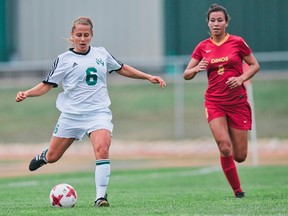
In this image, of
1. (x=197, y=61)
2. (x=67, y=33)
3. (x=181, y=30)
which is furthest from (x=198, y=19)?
(x=197, y=61)

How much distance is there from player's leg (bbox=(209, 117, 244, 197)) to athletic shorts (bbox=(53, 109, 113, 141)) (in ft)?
4.95

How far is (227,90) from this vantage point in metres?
12.2

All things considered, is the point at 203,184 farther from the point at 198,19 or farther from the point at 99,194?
the point at 198,19

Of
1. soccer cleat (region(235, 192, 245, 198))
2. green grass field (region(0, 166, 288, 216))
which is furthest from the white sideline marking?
soccer cleat (region(235, 192, 245, 198))

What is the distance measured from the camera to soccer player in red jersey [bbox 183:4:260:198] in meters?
12.2

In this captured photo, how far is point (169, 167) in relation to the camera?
22000mm

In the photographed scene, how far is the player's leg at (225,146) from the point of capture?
12.0 m

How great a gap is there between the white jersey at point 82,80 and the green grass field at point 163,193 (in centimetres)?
116

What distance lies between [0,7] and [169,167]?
18.4 meters

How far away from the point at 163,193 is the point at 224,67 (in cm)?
221

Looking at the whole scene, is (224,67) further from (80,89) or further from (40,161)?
(40,161)

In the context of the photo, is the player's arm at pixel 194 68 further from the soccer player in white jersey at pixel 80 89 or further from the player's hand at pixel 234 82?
the soccer player in white jersey at pixel 80 89

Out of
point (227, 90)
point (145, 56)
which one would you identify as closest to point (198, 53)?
point (227, 90)

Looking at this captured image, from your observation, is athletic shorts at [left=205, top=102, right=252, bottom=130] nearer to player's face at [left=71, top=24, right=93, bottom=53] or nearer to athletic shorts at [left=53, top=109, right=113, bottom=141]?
athletic shorts at [left=53, top=109, right=113, bottom=141]
